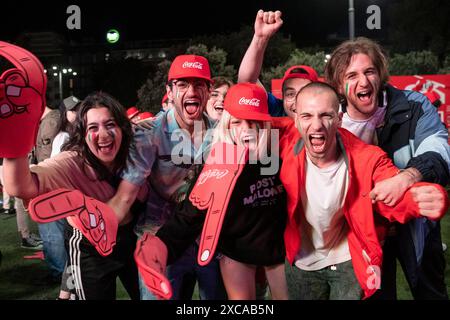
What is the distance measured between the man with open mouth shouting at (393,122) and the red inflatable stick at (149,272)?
47.4 inches

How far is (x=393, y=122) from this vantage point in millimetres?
2359

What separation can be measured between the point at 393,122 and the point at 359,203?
1.71 feet

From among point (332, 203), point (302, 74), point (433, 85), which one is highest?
point (433, 85)

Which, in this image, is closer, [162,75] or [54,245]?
[54,245]

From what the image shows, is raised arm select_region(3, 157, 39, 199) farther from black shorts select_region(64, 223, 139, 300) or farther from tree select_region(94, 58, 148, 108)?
tree select_region(94, 58, 148, 108)

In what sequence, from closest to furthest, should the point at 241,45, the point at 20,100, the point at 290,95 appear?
the point at 20,100, the point at 290,95, the point at 241,45

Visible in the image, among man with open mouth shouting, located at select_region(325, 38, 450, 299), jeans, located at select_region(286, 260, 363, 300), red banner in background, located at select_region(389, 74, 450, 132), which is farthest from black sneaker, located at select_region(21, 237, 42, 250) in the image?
red banner in background, located at select_region(389, 74, 450, 132)

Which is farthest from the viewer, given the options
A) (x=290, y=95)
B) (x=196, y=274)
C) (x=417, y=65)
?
(x=417, y=65)

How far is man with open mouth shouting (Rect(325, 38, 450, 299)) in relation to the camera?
2295 millimetres

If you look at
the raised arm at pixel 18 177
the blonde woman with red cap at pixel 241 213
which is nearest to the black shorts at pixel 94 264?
the blonde woman with red cap at pixel 241 213

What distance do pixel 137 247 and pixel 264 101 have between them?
0.99m

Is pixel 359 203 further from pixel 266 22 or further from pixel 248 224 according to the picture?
pixel 266 22

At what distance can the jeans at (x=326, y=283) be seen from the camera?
2.25 metres

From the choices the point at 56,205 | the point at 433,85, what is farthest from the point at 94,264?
the point at 433,85
